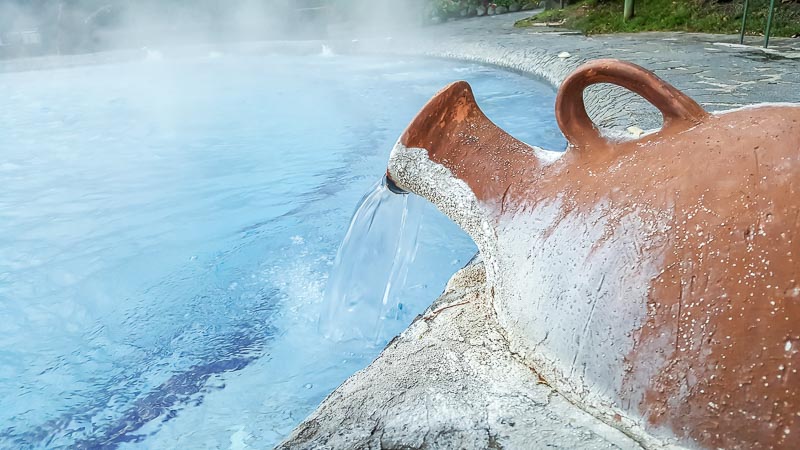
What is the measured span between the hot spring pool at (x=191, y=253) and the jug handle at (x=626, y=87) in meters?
1.71

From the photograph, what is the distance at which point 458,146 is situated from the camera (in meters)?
1.53

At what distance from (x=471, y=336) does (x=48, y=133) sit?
305 inches

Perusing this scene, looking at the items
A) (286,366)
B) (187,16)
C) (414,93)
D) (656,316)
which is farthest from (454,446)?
(187,16)

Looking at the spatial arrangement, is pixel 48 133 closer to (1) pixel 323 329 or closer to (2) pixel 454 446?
(1) pixel 323 329

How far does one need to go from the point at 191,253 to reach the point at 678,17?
767 centimetres

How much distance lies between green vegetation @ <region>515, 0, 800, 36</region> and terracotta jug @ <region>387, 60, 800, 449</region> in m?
7.02

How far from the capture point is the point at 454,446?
1170 mm

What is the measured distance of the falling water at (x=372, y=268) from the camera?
246cm

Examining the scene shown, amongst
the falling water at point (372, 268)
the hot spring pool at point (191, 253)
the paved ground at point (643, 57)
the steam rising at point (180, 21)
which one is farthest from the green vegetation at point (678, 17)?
the falling water at point (372, 268)

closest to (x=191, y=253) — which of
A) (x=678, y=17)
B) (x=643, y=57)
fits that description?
(x=643, y=57)

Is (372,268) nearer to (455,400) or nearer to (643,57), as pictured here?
(455,400)

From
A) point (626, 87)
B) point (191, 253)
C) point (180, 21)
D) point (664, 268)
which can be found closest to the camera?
point (664, 268)

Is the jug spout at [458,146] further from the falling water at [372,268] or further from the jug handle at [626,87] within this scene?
the falling water at [372,268]

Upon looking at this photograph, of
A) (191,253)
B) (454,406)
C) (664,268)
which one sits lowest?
(191,253)
